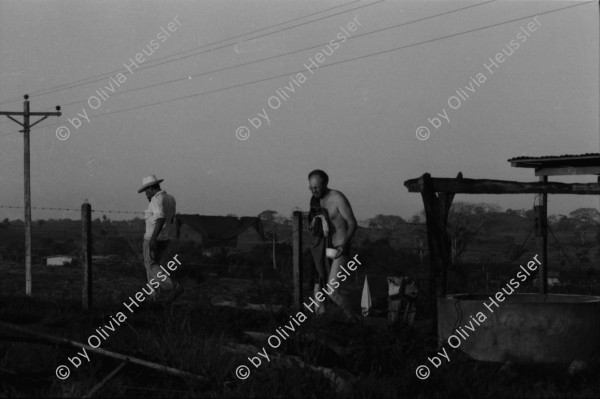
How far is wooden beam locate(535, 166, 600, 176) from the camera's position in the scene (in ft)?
51.7

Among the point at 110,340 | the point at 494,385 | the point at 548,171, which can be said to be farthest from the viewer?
the point at 548,171

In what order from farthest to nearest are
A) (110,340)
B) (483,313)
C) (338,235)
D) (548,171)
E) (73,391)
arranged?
(548,171) < (338,235) < (483,313) < (110,340) < (73,391)

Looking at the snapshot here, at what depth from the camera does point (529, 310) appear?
8219 millimetres

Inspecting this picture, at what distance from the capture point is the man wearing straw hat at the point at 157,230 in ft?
36.9

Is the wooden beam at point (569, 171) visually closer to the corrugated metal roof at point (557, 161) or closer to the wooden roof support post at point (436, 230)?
the corrugated metal roof at point (557, 161)

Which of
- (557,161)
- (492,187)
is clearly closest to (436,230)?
(492,187)

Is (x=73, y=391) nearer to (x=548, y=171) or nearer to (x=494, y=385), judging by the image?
(x=494, y=385)

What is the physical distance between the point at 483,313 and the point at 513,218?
2892 inches

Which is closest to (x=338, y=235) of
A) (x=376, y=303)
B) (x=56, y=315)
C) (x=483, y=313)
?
(x=483, y=313)

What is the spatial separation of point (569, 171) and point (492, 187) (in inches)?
324

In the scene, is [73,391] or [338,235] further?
[338,235]

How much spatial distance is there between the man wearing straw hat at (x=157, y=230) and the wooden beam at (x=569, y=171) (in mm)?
8486

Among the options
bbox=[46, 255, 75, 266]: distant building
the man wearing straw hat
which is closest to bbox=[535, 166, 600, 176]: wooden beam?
the man wearing straw hat

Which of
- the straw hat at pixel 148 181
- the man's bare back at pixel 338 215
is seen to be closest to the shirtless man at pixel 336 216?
the man's bare back at pixel 338 215
